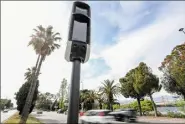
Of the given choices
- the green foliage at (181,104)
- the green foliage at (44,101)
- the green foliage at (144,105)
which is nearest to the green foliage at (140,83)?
the green foliage at (144,105)

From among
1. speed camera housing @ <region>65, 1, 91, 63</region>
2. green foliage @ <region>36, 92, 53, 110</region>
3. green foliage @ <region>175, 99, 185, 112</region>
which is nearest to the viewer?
speed camera housing @ <region>65, 1, 91, 63</region>

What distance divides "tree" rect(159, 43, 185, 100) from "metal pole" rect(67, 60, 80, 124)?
1869 centimetres

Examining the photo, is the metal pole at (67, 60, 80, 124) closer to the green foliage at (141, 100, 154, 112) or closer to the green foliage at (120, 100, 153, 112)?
the green foliage at (120, 100, 153, 112)

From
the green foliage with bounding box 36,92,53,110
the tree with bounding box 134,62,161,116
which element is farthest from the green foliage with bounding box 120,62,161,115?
the green foliage with bounding box 36,92,53,110

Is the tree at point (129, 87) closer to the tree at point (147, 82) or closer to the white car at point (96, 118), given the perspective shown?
the tree at point (147, 82)

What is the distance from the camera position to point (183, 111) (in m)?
17.9

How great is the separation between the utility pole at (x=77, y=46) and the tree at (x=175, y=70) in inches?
730

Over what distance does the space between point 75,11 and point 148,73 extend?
92.1 ft

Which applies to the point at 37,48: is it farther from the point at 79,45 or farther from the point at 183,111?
the point at 79,45

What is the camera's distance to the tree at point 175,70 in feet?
61.9

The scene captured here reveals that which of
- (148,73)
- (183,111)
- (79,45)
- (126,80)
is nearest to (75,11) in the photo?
(79,45)

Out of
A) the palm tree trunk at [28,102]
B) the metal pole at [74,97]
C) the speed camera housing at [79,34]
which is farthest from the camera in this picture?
the palm tree trunk at [28,102]

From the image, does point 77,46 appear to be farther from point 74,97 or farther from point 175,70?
point 175,70

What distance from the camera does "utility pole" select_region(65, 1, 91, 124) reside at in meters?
1.33
